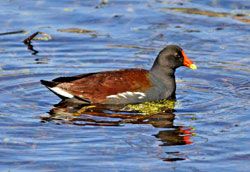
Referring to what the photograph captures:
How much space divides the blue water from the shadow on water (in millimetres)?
24

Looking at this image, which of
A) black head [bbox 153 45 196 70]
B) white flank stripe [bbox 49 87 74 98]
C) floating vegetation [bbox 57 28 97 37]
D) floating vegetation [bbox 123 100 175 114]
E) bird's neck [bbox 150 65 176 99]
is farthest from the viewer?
floating vegetation [bbox 57 28 97 37]

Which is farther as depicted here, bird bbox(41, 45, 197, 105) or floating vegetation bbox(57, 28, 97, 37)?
floating vegetation bbox(57, 28, 97, 37)

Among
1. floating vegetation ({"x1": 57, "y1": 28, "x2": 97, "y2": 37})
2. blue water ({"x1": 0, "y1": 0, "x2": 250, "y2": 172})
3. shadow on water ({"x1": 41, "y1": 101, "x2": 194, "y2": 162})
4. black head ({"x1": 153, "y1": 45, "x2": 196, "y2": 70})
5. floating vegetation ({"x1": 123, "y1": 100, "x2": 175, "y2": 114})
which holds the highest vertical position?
black head ({"x1": 153, "y1": 45, "x2": 196, "y2": 70})

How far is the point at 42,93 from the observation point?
11.7m

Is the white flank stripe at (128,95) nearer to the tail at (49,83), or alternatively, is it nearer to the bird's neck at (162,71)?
the bird's neck at (162,71)

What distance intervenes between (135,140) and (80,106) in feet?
6.19

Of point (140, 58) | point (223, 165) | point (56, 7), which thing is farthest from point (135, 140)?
point (56, 7)

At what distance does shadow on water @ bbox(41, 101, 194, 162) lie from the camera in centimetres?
974

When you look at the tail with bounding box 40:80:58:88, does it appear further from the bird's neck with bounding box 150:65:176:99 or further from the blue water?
the bird's neck with bounding box 150:65:176:99

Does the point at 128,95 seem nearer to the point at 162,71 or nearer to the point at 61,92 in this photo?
the point at 162,71

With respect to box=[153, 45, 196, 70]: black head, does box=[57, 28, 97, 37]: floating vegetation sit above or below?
below

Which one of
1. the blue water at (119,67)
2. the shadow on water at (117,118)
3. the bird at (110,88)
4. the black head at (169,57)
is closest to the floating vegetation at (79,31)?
the blue water at (119,67)

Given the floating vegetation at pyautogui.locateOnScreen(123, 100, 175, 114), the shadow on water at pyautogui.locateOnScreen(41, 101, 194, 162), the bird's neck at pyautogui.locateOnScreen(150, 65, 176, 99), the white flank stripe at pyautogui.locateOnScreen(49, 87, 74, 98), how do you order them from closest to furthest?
the shadow on water at pyautogui.locateOnScreen(41, 101, 194, 162) → the floating vegetation at pyautogui.locateOnScreen(123, 100, 175, 114) → the white flank stripe at pyautogui.locateOnScreen(49, 87, 74, 98) → the bird's neck at pyautogui.locateOnScreen(150, 65, 176, 99)

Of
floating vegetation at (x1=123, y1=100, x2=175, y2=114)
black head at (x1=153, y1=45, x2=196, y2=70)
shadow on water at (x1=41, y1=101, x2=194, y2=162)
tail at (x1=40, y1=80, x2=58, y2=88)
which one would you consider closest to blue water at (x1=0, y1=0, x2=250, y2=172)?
shadow on water at (x1=41, y1=101, x2=194, y2=162)
